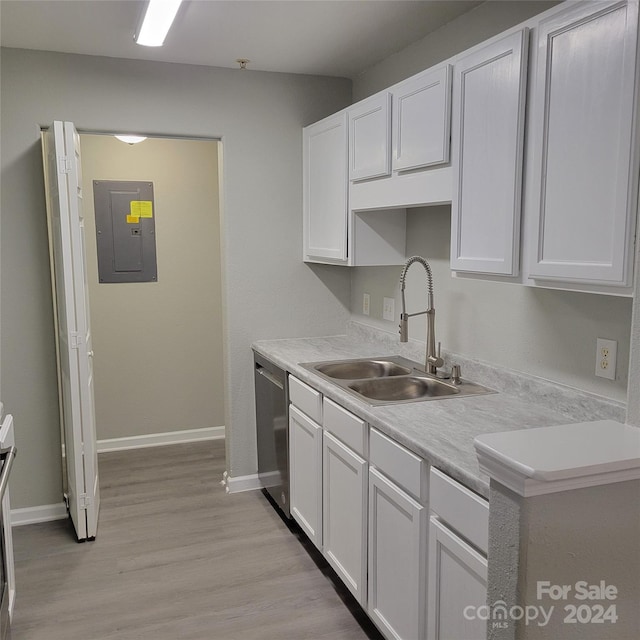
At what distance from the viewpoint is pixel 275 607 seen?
8.48 feet

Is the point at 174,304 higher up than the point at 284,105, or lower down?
lower down

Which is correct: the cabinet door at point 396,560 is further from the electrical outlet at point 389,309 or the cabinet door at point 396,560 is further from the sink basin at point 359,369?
the electrical outlet at point 389,309

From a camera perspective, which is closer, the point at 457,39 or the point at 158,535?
the point at 457,39

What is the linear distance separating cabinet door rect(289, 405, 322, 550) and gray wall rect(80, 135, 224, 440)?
1.73 m

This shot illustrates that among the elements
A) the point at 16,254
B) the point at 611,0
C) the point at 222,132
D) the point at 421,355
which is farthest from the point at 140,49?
the point at 611,0

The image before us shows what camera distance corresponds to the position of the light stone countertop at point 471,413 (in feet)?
5.85

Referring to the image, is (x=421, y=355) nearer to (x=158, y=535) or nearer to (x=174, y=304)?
(x=158, y=535)

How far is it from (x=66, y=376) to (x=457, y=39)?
2474mm

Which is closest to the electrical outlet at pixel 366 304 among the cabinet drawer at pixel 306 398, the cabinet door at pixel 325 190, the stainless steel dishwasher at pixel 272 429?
the cabinet door at pixel 325 190

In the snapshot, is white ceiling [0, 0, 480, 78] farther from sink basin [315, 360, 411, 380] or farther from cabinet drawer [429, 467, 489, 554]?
cabinet drawer [429, 467, 489, 554]

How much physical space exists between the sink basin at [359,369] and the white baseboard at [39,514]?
1711mm

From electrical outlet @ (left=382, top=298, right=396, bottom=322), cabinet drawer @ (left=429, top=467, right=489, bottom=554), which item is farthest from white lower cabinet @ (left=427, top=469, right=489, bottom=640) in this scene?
electrical outlet @ (left=382, top=298, right=396, bottom=322)

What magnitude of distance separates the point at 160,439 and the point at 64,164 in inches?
94.1

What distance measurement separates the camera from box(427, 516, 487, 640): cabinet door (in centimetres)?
163
